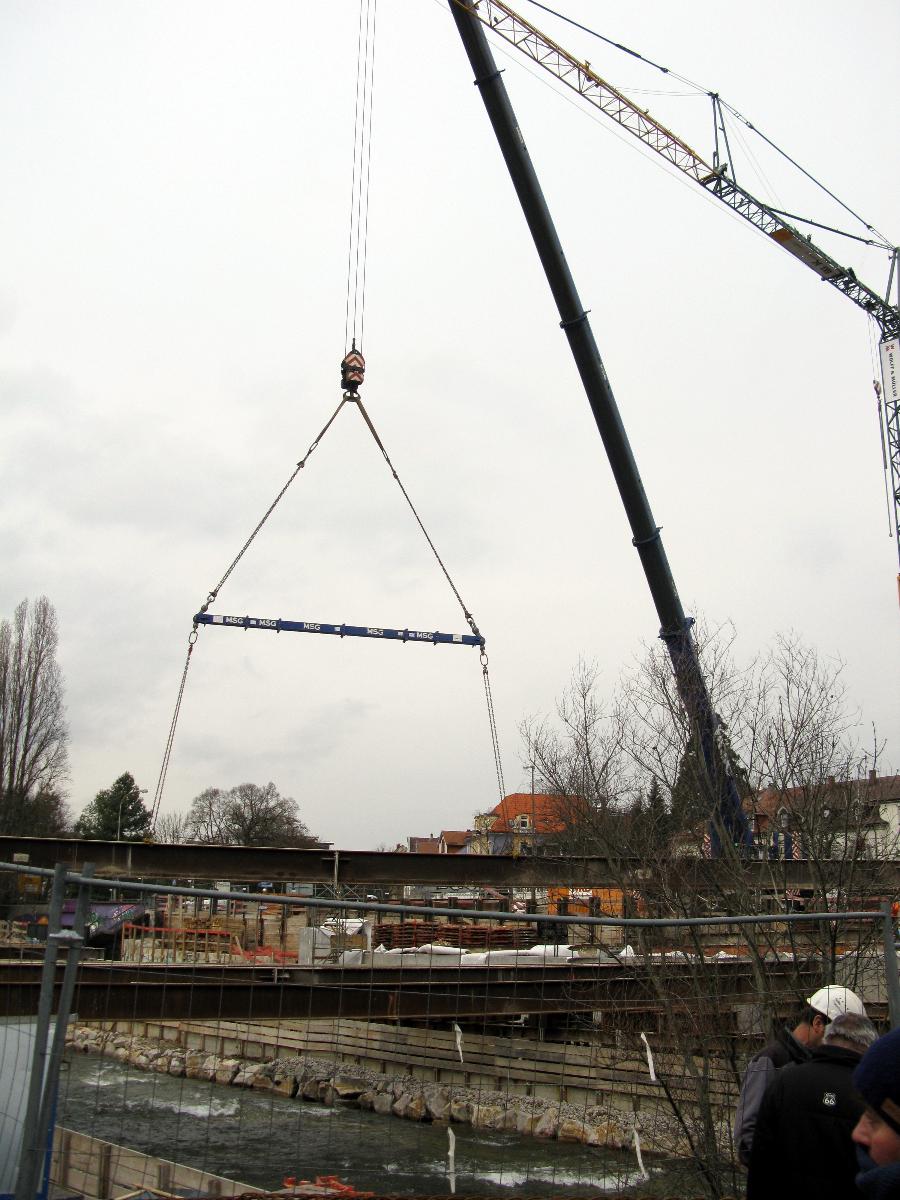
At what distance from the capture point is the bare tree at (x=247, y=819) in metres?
77.6

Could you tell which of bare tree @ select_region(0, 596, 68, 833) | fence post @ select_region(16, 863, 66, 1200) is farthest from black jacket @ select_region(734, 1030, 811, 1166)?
bare tree @ select_region(0, 596, 68, 833)

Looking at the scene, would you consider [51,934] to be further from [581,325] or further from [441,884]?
[581,325]

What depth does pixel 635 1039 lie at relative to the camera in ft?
48.8

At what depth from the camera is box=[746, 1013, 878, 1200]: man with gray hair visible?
326 centimetres

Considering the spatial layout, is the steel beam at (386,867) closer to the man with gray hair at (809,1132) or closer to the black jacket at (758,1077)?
the black jacket at (758,1077)

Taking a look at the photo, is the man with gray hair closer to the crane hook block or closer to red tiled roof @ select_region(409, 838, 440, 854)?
the crane hook block

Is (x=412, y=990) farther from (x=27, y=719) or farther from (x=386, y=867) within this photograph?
(x=27, y=719)

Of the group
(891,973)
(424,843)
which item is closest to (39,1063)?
(891,973)

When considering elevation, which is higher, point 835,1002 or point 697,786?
point 697,786

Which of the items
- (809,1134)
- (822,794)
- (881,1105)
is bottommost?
(809,1134)

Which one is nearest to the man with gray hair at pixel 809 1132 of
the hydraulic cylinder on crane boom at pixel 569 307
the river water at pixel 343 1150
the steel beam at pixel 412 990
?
the steel beam at pixel 412 990

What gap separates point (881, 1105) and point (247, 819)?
8344cm

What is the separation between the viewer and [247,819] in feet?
269

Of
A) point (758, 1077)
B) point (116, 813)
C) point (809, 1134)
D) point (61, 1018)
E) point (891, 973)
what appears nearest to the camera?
point (809, 1134)
